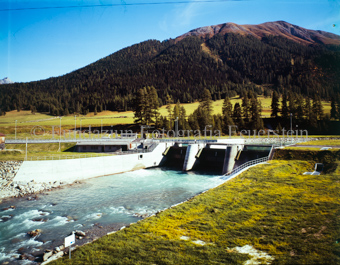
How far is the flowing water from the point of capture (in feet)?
54.2

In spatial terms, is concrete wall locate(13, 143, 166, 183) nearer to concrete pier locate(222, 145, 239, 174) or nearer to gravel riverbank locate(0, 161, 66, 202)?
gravel riverbank locate(0, 161, 66, 202)

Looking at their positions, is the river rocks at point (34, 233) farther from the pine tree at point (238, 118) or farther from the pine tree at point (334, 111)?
the pine tree at point (334, 111)

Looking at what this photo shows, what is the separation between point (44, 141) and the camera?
52375 mm

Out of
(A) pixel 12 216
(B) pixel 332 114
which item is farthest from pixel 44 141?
(B) pixel 332 114

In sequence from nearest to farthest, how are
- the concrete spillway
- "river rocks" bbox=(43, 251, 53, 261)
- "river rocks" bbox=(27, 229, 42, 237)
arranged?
"river rocks" bbox=(43, 251, 53, 261)
"river rocks" bbox=(27, 229, 42, 237)
the concrete spillway

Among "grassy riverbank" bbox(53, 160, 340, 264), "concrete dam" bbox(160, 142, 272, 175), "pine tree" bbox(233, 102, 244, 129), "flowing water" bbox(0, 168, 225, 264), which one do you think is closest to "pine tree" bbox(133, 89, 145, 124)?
"concrete dam" bbox(160, 142, 272, 175)

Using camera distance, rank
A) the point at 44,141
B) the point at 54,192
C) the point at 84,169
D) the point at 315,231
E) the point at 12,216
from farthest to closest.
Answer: the point at 44,141, the point at 84,169, the point at 54,192, the point at 12,216, the point at 315,231

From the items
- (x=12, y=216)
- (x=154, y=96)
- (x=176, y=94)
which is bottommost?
(x=12, y=216)

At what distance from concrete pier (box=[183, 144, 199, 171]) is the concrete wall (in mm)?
6850

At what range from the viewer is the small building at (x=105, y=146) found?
52.5 metres

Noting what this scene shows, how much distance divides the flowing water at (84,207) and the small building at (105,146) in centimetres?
1702

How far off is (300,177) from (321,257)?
721 inches

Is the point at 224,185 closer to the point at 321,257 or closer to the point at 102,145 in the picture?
the point at 321,257

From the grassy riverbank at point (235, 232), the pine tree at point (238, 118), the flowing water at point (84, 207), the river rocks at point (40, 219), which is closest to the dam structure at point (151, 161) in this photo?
the flowing water at point (84, 207)
